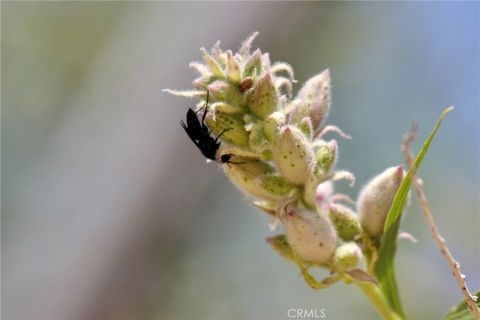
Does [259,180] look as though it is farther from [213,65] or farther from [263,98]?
[213,65]

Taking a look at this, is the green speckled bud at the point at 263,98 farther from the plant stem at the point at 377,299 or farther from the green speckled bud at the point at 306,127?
the plant stem at the point at 377,299

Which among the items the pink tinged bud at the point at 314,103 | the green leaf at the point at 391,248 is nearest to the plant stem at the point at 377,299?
the green leaf at the point at 391,248

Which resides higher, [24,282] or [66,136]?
[66,136]

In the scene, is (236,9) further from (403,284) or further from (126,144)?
(403,284)

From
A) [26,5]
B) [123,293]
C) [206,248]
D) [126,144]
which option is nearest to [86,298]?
[123,293]

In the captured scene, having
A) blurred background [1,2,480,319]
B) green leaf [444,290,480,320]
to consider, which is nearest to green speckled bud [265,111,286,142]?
green leaf [444,290,480,320]

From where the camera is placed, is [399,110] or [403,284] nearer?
[403,284]
